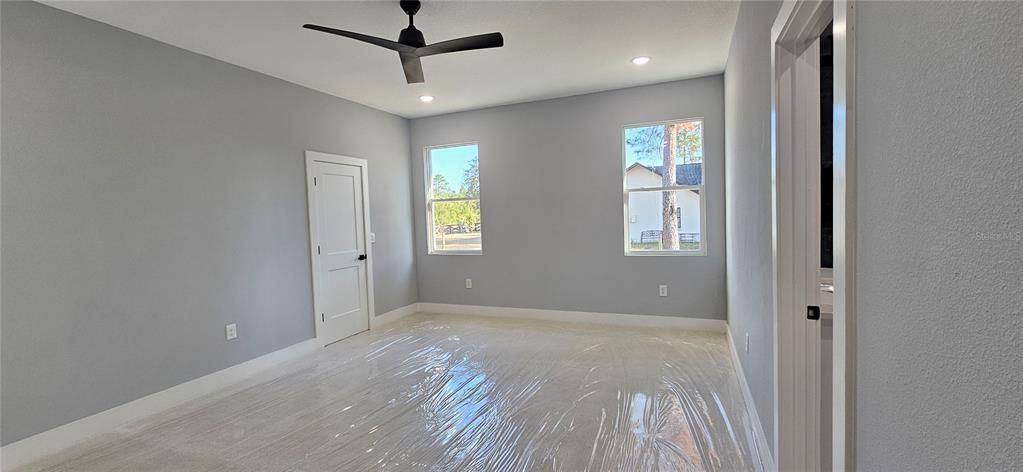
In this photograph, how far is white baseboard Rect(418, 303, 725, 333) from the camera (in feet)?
14.7

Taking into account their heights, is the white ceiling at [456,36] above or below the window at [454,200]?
above

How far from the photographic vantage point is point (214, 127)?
347 cm

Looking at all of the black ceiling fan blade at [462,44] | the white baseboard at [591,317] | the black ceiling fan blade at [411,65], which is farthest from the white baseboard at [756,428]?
the black ceiling fan blade at [411,65]

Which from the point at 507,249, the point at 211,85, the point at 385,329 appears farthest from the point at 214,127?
the point at 507,249

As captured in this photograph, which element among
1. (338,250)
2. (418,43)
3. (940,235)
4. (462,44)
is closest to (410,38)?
(418,43)

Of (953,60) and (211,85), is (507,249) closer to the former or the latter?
(211,85)

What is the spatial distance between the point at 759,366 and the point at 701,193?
2.50 metres

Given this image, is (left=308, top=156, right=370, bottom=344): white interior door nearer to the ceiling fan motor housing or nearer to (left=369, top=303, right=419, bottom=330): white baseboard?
(left=369, top=303, right=419, bottom=330): white baseboard

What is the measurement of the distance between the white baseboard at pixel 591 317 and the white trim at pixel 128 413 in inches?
80.1

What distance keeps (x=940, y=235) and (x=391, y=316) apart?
5.25m

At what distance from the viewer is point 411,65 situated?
279cm

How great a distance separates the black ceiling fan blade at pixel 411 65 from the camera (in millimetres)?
2721

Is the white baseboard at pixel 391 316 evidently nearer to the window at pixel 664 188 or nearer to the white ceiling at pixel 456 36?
the white ceiling at pixel 456 36

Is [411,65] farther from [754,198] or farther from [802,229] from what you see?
[802,229]
